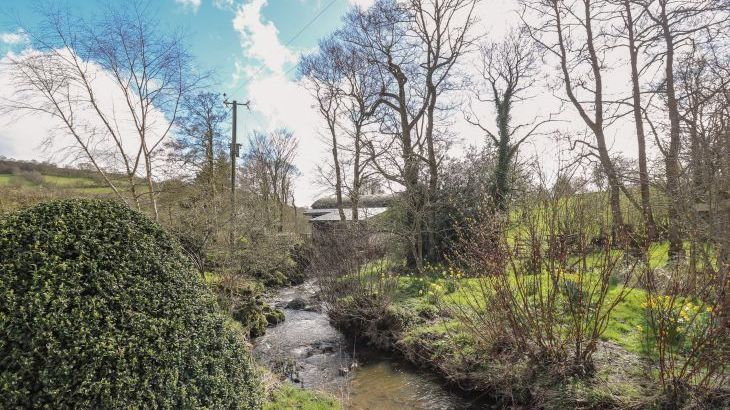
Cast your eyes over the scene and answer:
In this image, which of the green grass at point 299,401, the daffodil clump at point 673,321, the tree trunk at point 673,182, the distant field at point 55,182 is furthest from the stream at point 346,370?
the distant field at point 55,182

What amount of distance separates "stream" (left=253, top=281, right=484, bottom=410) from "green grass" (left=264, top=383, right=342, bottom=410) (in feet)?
2.07

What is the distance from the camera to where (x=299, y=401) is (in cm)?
507

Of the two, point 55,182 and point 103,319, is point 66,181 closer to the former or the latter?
point 55,182

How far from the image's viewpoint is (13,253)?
2055mm

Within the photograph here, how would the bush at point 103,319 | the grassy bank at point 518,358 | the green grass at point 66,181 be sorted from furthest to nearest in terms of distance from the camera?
the green grass at point 66,181, the grassy bank at point 518,358, the bush at point 103,319

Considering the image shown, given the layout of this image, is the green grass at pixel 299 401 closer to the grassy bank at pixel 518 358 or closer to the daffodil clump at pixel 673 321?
the grassy bank at pixel 518 358

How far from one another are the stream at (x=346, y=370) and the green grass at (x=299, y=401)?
0.63 metres

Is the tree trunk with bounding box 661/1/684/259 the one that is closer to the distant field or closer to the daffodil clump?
the daffodil clump

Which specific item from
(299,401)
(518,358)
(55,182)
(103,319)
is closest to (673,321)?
(518,358)

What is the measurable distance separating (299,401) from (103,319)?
12.1 ft

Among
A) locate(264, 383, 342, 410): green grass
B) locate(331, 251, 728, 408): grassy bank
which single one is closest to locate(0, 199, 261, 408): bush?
locate(264, 383, 342, 410): green grass

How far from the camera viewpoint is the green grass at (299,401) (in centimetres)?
477

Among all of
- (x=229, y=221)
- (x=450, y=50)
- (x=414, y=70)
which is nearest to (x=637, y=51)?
(x=450, y=50)

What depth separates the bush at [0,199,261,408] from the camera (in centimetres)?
185
